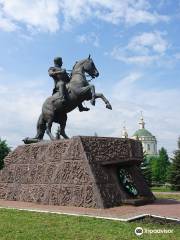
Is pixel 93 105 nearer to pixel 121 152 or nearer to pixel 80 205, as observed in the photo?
pixel 121 152

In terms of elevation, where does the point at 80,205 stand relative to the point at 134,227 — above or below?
above

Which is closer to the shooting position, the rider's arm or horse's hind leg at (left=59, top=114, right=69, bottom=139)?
the rider's arm

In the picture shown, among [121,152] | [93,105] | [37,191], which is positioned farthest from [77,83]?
[37,191]

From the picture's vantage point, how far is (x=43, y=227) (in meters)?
7.13

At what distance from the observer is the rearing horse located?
11.7m

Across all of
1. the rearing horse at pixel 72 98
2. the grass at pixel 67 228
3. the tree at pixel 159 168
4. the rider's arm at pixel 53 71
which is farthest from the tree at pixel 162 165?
the grass at pixel 67 228

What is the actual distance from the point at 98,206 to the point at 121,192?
964 millimetres

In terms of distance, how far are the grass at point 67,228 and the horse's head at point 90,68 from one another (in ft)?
16.8

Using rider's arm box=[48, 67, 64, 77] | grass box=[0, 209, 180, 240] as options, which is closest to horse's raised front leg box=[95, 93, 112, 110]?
rider's arm box=[48, 67, 64, 77]

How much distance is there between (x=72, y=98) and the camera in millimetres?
11906

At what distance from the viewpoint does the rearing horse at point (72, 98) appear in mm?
11684

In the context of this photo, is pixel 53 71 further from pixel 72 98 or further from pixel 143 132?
pixel 143 132

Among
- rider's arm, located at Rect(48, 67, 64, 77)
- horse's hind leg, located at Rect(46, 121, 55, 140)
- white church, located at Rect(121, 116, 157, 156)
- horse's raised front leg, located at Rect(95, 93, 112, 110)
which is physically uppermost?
white church, located at Rect(121, 116, 157, 156)

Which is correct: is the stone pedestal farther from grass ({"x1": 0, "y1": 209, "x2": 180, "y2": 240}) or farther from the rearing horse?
grass ({"x1": 0, "y1": 209, "x2": 180, "y2": 240})
